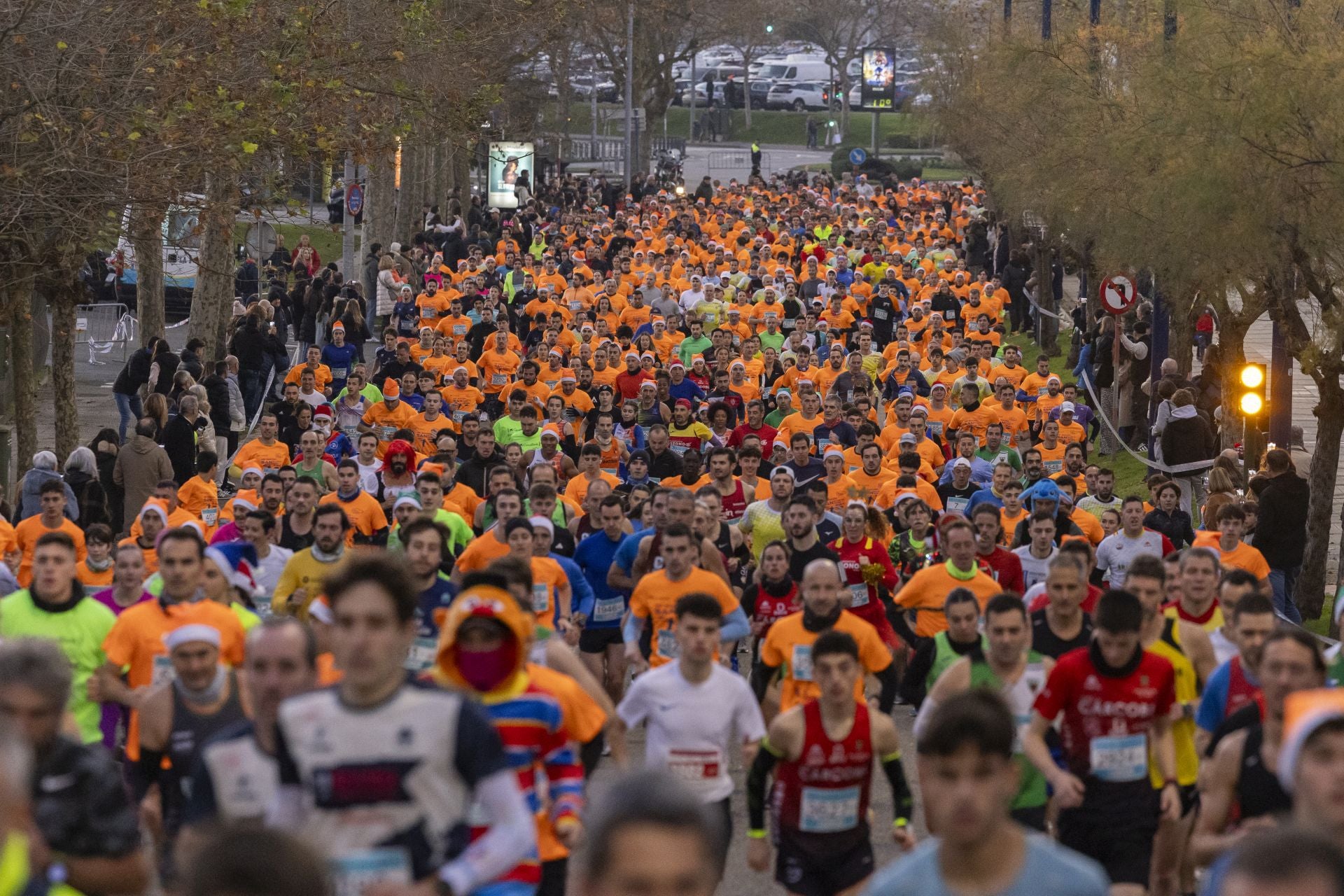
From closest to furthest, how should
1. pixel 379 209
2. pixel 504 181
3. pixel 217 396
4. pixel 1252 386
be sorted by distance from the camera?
1. pixel 1252 386
2. pixel 217 396
3. pixel 379 209
4. pixel 504 181

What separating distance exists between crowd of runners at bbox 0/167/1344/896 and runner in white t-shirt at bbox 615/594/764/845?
15 millimetres

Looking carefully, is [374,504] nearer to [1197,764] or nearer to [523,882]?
[1197,764]

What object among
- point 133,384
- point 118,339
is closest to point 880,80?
point 118,339

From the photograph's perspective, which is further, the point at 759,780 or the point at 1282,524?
the point at 1282,524

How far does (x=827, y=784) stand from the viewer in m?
7.69

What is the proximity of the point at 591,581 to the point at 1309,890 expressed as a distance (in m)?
9.42

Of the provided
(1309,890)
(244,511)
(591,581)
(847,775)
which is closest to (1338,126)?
(591,581)

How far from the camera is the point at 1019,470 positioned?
59.0 feet

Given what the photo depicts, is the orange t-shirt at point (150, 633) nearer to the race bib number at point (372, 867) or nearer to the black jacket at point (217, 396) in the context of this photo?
the race bib number at point (372, 867)

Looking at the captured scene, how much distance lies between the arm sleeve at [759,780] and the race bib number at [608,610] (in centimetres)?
484

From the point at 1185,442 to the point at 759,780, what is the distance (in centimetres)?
1302

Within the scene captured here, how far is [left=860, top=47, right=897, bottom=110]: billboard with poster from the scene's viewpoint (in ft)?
270

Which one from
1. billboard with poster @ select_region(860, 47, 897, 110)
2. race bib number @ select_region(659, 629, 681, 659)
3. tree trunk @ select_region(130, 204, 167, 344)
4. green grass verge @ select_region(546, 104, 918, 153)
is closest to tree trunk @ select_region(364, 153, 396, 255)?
tree trunk @ select_region(130, 204, 167, 344)

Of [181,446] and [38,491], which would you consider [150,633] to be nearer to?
[38,491]
